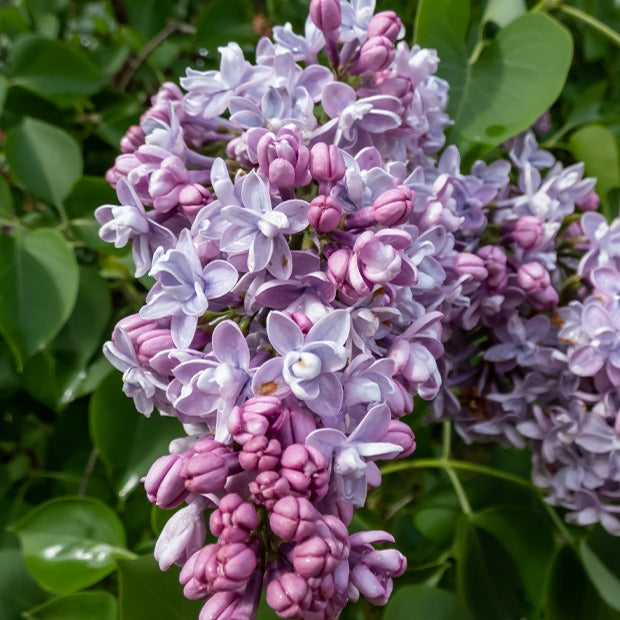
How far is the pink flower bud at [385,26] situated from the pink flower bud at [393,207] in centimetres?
25

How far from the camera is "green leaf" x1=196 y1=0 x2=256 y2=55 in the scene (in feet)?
4.28

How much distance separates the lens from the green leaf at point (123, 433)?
0.92m

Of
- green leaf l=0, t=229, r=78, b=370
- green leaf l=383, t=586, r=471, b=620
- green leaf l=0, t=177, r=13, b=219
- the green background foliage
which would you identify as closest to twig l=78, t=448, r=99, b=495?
the green background foliage

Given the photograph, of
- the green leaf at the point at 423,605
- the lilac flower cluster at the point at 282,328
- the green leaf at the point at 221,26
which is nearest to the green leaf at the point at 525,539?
the green leaf at the point at 423,605

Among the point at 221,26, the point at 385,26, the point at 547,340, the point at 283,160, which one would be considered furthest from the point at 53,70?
the point at 547,340

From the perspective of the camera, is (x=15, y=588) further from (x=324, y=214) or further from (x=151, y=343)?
(x=324, y=214)

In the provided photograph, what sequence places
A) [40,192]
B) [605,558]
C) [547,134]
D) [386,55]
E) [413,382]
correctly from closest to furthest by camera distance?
1. [413,382]
2. [386,55]
3. [605,558]
4. [40,192]
5. [547,134]

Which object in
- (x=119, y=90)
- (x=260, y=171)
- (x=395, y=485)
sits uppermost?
(x=260, y=171)

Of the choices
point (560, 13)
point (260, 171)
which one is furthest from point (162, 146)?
point (560, 13)

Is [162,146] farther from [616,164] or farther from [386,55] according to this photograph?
[616,164]

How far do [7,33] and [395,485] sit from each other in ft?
3.64

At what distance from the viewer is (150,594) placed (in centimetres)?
73

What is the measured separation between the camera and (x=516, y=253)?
817 mm

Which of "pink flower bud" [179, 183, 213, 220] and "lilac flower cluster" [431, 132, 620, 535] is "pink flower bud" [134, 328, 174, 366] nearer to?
"pink flower bud" [179, 183, 213, 220]
